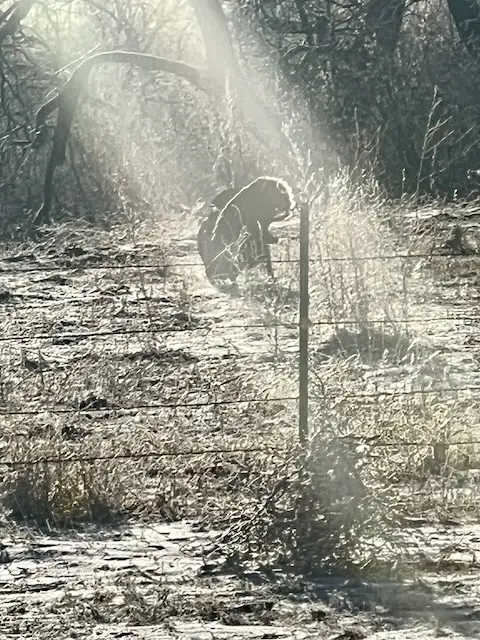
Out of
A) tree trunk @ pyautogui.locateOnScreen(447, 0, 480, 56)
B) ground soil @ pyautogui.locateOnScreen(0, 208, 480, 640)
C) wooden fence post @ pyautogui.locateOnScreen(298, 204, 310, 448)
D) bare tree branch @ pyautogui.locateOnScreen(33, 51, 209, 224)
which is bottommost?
ground soil @ pyautogui.locateOnScreen(0, 208, 480, 640)

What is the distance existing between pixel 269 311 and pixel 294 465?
4.31m

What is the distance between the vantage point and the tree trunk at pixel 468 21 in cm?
1784

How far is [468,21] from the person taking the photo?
17.6 m

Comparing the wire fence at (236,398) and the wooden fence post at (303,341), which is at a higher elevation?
the wooden fence post at (303,341)

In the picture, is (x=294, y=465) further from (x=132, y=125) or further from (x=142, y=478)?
(x=132, y=125)

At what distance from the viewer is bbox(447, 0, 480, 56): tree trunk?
1784 centimetres

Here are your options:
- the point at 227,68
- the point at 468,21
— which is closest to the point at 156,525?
the point at 227,68

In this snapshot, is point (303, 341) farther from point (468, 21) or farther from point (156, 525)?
point (468, 21)

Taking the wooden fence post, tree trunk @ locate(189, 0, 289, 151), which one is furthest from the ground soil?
tree trunk @ locate(189, 0, 289, 151)

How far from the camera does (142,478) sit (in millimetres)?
6340

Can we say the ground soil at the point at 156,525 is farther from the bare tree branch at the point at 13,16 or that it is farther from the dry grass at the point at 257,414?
the bare tree branch at the point at 13,16

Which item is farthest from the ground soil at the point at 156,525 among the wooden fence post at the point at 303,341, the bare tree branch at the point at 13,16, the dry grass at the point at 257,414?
the bare tree branch at the point at 13,16

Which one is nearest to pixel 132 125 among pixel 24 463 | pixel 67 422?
pixel 67 422

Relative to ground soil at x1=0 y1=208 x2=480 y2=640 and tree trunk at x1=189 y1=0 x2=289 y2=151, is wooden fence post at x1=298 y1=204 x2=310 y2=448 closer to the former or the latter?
ground soil at x1=0 y1=208 x2=480 y2=640
